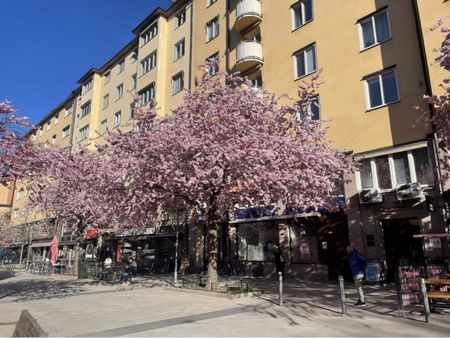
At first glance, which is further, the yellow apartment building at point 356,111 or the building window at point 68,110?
the building window at point 68,110

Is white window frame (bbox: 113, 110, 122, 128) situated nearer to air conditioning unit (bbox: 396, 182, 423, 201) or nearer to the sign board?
air conditioning unit (bbox: 396, 182, 423, 201)

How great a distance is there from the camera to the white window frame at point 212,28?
2903cm

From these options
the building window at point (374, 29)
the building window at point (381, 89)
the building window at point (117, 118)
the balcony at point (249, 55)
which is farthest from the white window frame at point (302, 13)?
the building window at point (117, 118)

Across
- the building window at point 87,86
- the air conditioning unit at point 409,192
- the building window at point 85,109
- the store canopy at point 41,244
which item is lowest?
the store canopy at point 41,244

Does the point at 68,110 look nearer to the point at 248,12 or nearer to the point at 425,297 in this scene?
the point at 248,12

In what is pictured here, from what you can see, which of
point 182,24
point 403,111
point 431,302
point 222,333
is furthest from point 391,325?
point 182,24

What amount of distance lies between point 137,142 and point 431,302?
1142cm

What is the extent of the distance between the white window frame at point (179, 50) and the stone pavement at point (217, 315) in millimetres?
22860

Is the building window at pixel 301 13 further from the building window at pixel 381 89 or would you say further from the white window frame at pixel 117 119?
the white window frame at pixel 117 119

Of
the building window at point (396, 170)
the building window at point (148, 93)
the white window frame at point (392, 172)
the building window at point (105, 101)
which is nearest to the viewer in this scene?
the building window at point (396, 170)

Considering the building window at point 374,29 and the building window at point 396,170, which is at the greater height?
the building window at point 374,29

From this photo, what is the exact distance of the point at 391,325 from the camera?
886 cm

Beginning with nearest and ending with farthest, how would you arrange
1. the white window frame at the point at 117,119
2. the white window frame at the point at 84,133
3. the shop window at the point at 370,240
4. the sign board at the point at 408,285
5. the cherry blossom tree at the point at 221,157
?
the sign board at the point at 408,285
the cherry blossom tree at the point at 221,157
the shop window at the point at 370,240
the white window frame at the point at 117,119
the white window frame at the point at 84,133

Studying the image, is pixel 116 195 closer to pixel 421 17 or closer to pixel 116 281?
pixel 116 281
